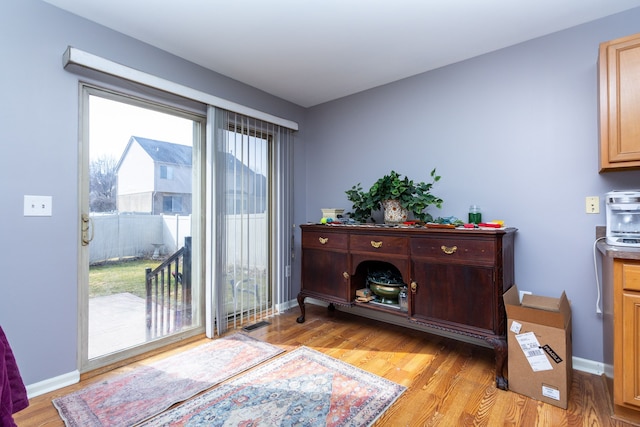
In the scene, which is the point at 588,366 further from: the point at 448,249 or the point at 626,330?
the point at 448,249

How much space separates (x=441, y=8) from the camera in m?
1.88

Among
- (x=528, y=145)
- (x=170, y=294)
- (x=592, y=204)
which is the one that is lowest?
(x=170, y=294)

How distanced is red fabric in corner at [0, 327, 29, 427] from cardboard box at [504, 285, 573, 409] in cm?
216

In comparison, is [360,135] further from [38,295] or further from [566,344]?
[38,295]

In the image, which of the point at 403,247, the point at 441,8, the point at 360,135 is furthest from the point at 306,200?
the point at 441,8

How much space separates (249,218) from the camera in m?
2.93

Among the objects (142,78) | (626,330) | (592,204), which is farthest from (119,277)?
(592,204)

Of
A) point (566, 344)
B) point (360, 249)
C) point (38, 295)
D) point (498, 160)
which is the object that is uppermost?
point (498, 160)

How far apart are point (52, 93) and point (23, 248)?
0.94 m

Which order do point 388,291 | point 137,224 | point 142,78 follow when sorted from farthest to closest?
point 388,291
point 137,224
point 142,78

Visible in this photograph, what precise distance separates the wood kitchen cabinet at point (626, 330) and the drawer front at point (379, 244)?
111 centimetres

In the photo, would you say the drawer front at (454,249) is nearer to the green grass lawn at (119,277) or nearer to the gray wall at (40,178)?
the green grass lawn at (119,277)

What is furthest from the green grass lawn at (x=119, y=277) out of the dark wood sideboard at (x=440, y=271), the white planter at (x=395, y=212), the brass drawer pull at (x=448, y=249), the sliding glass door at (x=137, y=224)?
the brass drawer pull at (x=448, y=249)

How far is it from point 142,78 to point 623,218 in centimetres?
318
